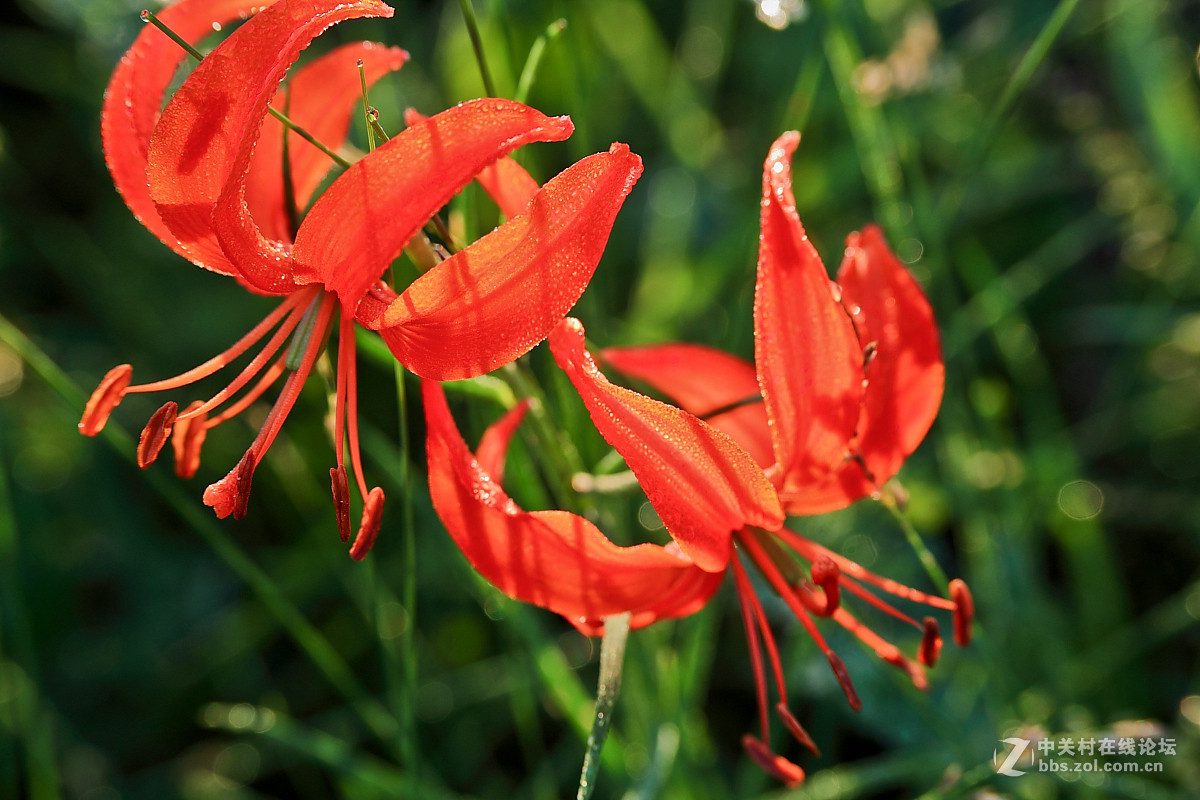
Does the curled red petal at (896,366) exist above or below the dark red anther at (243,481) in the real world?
above

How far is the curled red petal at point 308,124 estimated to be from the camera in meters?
0.91

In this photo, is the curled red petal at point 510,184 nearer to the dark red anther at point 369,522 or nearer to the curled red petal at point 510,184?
the curled red petal at point 510,184

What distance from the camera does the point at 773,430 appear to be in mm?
858

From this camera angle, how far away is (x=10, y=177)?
6.69 ft

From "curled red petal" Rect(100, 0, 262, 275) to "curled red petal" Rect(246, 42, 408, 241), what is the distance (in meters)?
0.09

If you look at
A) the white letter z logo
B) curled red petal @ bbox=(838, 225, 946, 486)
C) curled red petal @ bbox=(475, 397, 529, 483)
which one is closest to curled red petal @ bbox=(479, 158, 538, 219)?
curled red petal @ bbox=(475, 397, 529, 483)

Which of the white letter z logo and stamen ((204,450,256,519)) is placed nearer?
stamen ((204,450,256,519))

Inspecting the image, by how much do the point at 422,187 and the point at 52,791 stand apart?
3.97 feet

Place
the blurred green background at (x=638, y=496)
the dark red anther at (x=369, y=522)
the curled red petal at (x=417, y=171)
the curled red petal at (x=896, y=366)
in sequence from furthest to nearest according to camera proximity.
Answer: the blurred green background at (x=638, y=496)
the curled red petal at (x=896, y=366)
the dark red anther at (x=369, y=522)
the curled red petal at (x=417, y=171)

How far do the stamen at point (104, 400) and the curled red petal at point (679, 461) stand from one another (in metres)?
0.41

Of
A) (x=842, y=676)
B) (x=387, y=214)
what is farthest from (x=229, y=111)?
(x=842, y=676)

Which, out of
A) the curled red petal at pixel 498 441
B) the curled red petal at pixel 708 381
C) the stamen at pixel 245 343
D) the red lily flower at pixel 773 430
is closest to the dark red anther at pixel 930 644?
the red lily flower at pixel 773 430

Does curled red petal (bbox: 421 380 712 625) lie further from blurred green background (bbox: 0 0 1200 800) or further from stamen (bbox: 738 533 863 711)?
blurred green background (bbox: 0 0 1200 800)

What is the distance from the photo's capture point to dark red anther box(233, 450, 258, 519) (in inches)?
33.3
